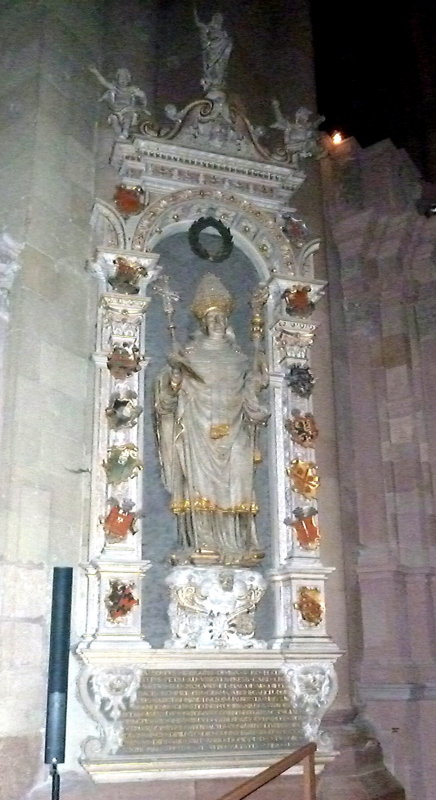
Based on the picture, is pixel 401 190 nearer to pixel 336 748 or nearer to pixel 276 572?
pixel 276 572

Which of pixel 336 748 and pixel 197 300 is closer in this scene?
pixel 336 748

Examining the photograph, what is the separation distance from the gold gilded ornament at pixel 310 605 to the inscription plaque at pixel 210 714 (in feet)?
1.62

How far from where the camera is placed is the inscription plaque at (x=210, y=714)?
6.07 m

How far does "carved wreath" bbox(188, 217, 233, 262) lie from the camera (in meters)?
7.93

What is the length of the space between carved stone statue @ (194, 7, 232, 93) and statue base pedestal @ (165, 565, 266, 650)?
15.6ft

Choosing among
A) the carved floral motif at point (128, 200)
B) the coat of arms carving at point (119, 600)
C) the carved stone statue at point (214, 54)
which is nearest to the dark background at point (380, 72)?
the carved stone statue at point (214, 54)

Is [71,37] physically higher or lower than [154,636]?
higher

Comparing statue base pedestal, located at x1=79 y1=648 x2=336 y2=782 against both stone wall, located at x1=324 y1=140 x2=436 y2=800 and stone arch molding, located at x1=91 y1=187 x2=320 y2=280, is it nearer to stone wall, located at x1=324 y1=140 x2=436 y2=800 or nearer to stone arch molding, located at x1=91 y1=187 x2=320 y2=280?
stone wall, located at x1=324 y1=140 x2=436 y2=800

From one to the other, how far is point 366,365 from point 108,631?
13.1 ft

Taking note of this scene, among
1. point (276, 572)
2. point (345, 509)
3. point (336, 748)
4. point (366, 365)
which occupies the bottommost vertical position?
point (336, 748)

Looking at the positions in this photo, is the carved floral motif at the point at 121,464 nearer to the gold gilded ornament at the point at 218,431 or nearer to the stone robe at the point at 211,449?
the stone robe at the point at 211,449

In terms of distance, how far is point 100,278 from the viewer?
24.1 ft

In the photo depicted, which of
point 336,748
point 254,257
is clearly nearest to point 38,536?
point 336,748

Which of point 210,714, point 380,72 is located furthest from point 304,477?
point 380,72
